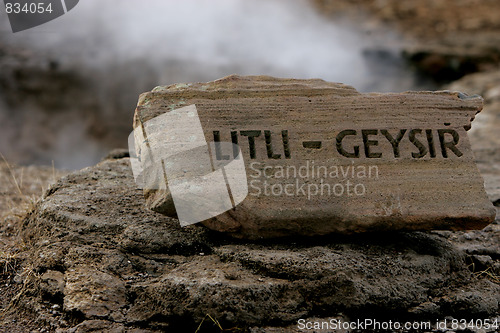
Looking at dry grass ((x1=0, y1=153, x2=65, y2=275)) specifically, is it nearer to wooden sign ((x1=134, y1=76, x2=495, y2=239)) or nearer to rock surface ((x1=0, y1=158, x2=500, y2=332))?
rock surface ((x1=0, y1=158, x2=500, y2=332))

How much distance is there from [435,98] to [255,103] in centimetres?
111

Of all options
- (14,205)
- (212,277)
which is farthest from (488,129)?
(14,205)

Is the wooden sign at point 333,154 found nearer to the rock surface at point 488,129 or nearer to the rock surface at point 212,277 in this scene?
the rock surface at point 212,277

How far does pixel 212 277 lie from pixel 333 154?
98 cm

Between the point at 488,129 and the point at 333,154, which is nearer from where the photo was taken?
the point at 333,154

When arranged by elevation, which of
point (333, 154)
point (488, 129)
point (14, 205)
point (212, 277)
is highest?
point (333, 154)

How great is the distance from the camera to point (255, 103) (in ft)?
9.82

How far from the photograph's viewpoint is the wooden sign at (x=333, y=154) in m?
2.76

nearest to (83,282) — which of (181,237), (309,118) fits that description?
(181,237)

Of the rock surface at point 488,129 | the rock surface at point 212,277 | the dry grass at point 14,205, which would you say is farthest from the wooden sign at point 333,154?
the rock surface at point 488,129

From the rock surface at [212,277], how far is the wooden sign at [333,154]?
0.18m

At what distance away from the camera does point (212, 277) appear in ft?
8.23

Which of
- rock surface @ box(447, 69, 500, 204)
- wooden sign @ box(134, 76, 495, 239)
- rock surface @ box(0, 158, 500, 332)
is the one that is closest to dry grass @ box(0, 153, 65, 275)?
rock surface @ box(0, 158, 500, 332)

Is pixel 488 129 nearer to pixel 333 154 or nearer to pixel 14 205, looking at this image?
pixel 333 154
